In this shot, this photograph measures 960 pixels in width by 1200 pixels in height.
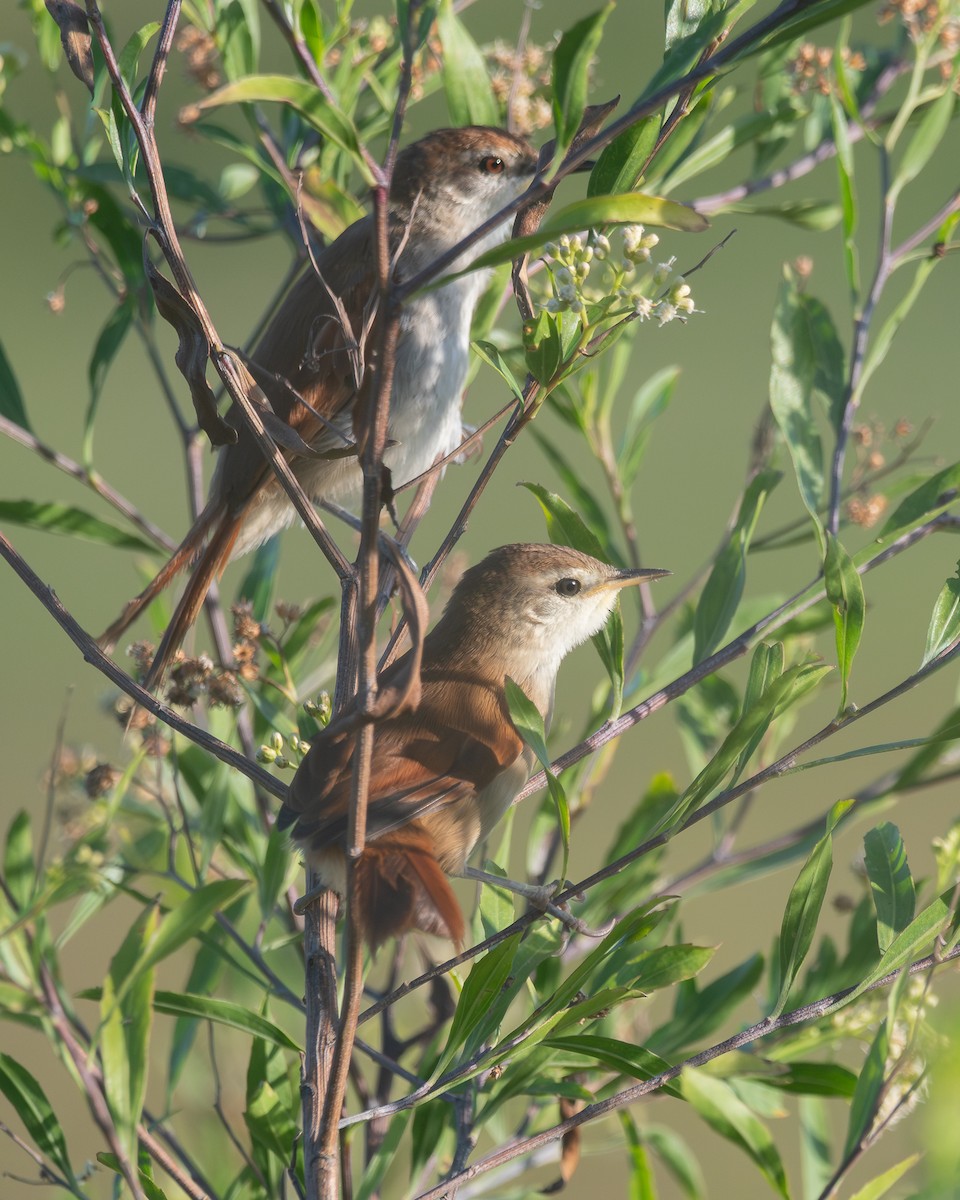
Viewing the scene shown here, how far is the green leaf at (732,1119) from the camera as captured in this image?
4.19 ft

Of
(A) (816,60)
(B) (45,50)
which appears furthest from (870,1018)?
(B) (45,50)

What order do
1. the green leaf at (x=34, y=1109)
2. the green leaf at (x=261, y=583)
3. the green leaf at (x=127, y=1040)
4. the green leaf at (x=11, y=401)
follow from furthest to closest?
the green leaf at (x=261, y=583) → the green leaf at (x=11, y=401) → the green leaf at (x=34, y=1109) → the green leaf at (x=127, y=1040)

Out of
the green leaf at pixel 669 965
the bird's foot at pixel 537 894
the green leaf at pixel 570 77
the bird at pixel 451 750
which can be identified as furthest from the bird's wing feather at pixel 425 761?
the green leaf at pixel 570 77

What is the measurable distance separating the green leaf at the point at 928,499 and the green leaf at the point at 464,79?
0.85 metres

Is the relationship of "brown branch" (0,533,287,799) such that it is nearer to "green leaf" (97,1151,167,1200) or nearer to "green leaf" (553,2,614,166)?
"green leaf" (97,1151,167,1200)

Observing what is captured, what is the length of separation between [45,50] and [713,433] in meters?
10.5

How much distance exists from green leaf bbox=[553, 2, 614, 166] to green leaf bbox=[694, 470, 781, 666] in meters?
0.74

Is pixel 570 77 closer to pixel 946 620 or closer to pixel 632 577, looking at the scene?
pixel 946 620

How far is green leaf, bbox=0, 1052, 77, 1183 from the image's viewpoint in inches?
57.0

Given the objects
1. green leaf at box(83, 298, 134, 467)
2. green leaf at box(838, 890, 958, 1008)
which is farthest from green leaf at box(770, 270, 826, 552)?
green leaf at box(83, 298, 134, 467)

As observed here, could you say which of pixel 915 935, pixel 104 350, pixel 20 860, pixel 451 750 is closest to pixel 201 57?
pixel 104 350

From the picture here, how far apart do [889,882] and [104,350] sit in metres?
1.42

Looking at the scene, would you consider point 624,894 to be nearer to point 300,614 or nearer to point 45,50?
point 300,614

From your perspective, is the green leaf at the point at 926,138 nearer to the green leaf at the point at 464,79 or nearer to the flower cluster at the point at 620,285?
the flower cluster at the point at 620,285
